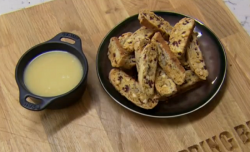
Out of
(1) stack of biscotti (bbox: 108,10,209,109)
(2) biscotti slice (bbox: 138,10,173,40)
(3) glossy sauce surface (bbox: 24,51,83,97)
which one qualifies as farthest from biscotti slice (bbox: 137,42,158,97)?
(3) glossy sauce surface (bbox: 24,51,83,97)

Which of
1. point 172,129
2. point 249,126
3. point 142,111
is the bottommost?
point 249,126

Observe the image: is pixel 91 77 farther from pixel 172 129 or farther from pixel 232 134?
pixel 232 134

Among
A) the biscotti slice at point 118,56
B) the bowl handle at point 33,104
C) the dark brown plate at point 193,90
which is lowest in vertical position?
the dark brown plate at point 193,90

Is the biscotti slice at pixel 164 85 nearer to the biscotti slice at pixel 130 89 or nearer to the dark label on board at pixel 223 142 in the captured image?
the biscotti slice at pixel 130 89

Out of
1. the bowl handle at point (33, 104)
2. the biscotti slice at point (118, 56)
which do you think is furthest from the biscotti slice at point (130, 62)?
the bowl handle at point (33, 104)

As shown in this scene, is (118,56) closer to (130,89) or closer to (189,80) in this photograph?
(130,89)

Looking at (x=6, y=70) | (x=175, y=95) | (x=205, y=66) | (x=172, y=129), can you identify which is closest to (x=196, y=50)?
(x=205, y=66)
